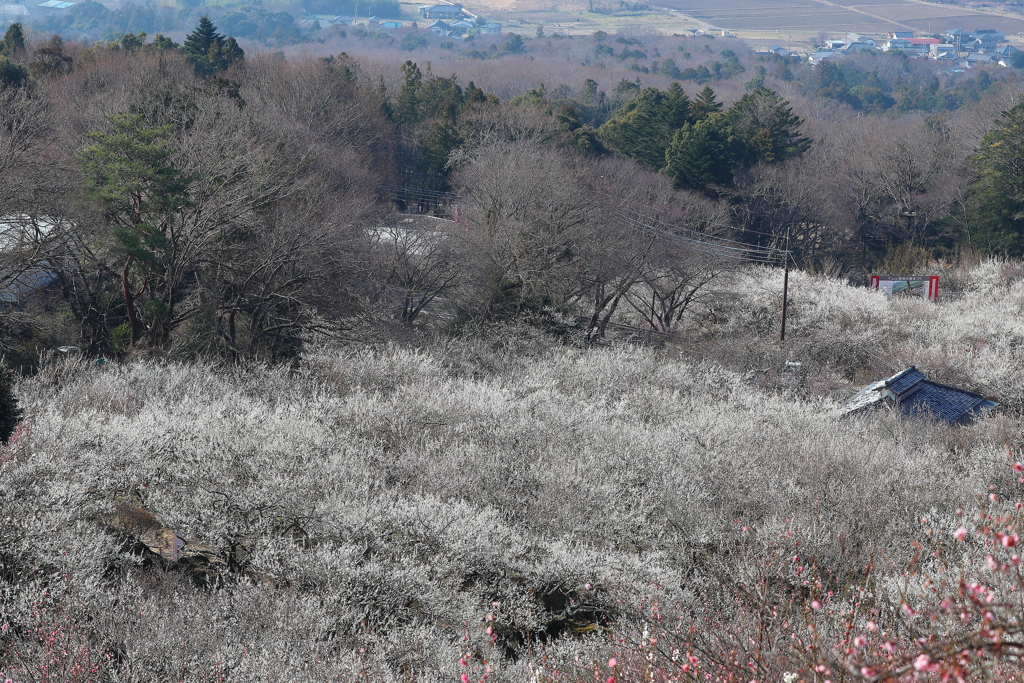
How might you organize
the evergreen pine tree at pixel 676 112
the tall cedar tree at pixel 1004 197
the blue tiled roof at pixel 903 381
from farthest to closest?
the evergreen pine tree at pixel 676 112, the tall cedar tree at pixel 1004 197, the blue tiled roof at pixel 903 381

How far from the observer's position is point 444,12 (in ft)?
627

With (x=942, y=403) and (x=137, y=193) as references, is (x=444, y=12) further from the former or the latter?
(x=942, y=403)

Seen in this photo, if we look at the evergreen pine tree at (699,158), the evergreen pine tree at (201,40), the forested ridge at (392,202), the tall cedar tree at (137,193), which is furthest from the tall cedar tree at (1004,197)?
the evergreen pine tree at (201,40)

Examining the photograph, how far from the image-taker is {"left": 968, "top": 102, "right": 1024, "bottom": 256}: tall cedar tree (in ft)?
108

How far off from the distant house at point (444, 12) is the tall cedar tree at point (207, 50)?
14963cm

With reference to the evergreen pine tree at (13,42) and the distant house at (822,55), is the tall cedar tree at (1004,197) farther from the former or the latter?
the distant house at (822,55)

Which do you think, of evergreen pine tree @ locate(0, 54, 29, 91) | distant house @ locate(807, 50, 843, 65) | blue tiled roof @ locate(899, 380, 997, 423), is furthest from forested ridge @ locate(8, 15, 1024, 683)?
distant house @ locate(807, 50, 843, 65)

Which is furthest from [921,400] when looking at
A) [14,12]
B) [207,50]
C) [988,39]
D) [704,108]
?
[988,39]

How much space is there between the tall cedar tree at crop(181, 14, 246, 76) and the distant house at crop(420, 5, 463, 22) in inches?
5891

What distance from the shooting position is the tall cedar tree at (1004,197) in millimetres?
33031

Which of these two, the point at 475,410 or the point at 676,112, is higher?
the point at 676,112

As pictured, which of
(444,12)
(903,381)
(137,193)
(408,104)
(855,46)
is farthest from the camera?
(444,12)

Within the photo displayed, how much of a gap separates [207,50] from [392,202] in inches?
696

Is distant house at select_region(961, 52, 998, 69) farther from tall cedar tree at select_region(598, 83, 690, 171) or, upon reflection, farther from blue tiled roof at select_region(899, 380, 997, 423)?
blue tiled roof at select_region(899, 380, 997, 423)
